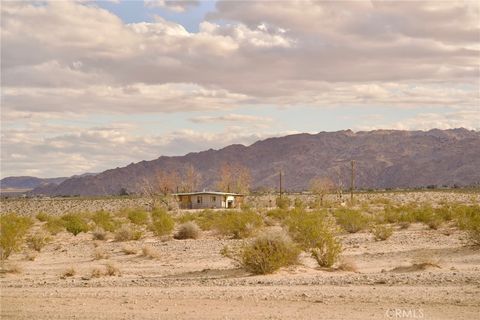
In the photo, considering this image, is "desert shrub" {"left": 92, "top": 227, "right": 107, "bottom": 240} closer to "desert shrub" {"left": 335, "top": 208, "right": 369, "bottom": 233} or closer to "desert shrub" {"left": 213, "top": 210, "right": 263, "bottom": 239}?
"desert shrub" {"left": 213, "top": 210, "right": 263, "bottom": 239}

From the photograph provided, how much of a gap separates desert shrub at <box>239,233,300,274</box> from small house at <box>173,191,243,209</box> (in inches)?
2603

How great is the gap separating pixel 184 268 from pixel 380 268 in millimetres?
6836

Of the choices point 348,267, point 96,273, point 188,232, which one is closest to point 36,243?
point 188,232

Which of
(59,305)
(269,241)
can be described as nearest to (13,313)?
(59,305)

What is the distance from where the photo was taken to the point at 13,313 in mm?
15203

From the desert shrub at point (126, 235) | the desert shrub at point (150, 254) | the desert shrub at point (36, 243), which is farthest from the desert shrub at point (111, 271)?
the desert shrub at point (126, 235)

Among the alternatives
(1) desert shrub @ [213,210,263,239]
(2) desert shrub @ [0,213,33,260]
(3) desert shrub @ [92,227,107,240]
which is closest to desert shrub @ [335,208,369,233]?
(1) desert shrub @ [213,210,263,239]

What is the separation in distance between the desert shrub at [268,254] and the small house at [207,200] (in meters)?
66.1

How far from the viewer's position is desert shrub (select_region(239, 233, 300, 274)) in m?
20.6

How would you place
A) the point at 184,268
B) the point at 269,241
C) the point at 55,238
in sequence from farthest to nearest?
1. the point at 55,238
2. the point at 184,268
3. the point at 269,241

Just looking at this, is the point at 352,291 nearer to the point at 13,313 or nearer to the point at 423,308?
the point at 423,308

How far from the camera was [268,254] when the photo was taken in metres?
20.6

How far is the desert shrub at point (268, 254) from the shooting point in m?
20.6

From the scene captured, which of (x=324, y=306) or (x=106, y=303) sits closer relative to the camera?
(x=324, y=306)
